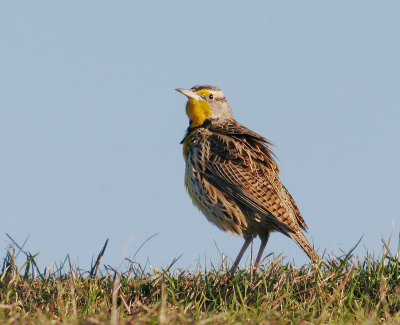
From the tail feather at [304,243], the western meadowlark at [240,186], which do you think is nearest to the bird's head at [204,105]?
the western meadowlark at [240,186]

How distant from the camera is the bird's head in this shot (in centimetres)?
666

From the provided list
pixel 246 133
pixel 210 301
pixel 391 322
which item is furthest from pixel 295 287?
pixel 246 133

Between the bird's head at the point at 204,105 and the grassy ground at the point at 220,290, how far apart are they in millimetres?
2152

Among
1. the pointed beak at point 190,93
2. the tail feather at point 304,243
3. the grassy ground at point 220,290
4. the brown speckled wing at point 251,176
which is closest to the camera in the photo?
the grassy ground at point 220,290

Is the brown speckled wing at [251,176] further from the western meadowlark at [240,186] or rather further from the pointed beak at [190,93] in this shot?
the pointed beak at [190,93]

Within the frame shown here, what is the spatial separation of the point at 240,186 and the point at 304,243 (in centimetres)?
67

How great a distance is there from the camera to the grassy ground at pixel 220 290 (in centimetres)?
412

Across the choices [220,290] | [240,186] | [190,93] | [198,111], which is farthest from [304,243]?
[190,93]

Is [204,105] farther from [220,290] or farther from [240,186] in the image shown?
[220,290]

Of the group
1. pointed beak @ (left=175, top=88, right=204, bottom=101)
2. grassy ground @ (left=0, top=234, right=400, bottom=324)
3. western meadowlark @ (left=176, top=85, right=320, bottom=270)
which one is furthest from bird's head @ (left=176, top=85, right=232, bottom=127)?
grassy ground @ (left=0, top=234, right=400, bottom=324)

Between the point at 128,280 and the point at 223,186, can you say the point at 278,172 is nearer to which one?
the point at 223,186

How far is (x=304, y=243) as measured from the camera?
18.3 ft

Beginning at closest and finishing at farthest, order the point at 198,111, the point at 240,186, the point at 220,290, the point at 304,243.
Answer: the point at 220,290 → the point at 304,243 → the point at 240,186 → the point at 198,111

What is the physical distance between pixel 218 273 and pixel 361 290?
873 millimetres
